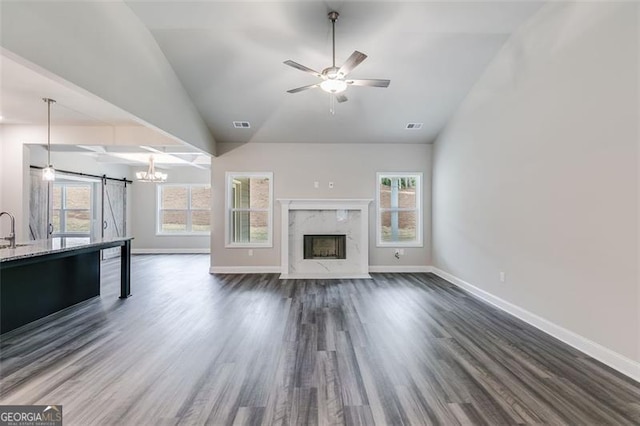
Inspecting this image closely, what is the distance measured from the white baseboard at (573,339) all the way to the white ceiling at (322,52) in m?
3.37

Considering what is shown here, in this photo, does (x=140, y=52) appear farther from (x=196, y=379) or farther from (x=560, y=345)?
(x=560, y=345)

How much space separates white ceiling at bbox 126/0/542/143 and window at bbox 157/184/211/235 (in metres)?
4.43

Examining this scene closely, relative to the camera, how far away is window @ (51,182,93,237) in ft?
26.5

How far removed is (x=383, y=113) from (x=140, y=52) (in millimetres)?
3892

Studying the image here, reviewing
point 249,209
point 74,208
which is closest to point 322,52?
point 249,209

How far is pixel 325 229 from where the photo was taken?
6.68 m

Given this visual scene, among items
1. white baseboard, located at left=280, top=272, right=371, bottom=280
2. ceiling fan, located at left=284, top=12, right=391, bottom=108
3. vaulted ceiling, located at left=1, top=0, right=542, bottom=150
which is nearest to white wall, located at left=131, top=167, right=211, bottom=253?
white baseboard, located at left=280, top=272, right=371, bottom=280

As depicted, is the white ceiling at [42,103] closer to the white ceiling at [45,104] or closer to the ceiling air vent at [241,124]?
the white ceiling at [45,104]

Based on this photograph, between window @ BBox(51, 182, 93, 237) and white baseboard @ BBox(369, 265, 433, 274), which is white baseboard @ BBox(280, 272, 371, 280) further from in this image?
window @ BBox(51, 182, 93, 237)

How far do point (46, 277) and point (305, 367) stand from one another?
3587 millimetres

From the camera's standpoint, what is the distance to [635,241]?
8.23 ft

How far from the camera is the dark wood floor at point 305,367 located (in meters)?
2.05

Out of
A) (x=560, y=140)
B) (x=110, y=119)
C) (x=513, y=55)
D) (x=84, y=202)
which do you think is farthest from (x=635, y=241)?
(x=84, y=202)

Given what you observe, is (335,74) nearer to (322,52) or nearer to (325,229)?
(322,52)
